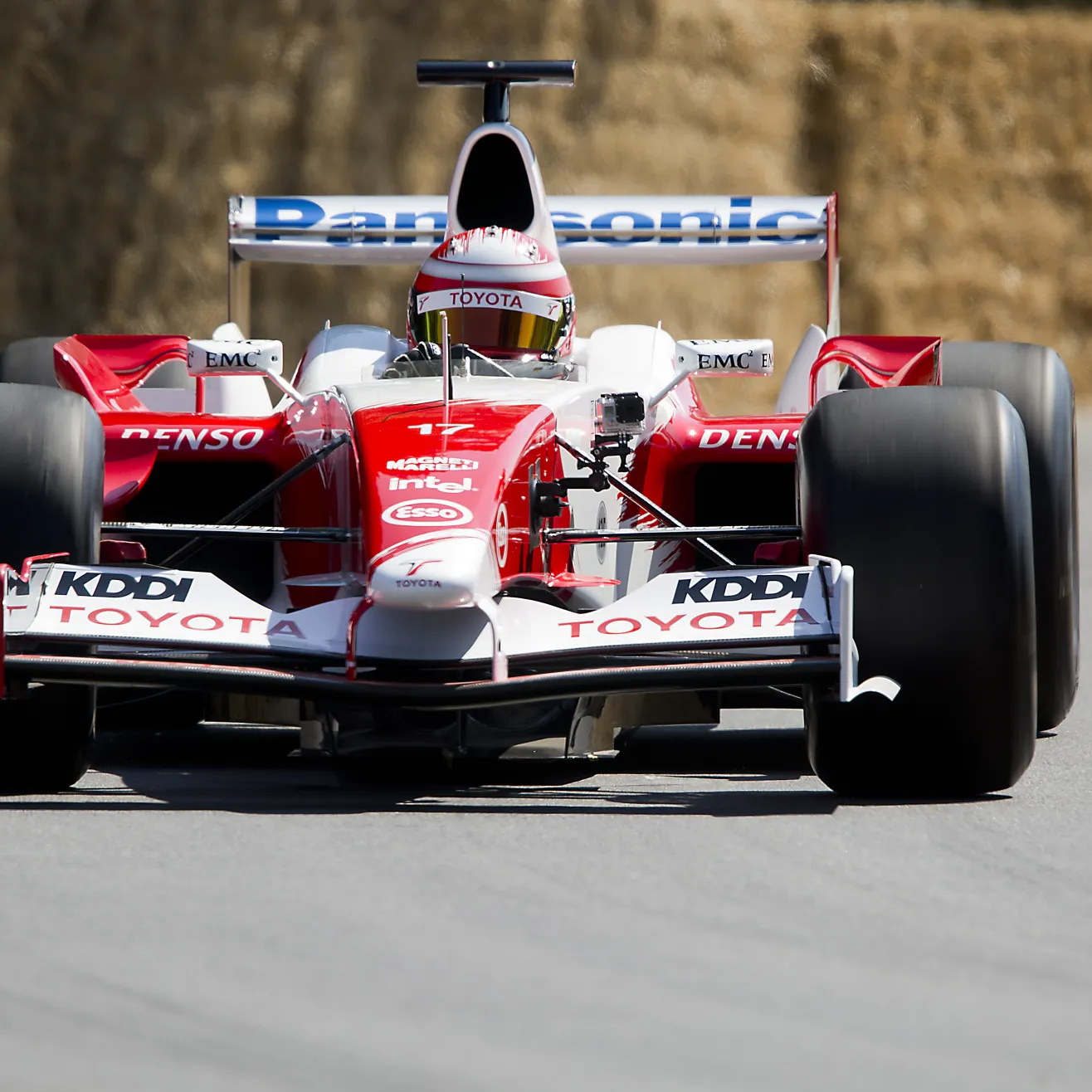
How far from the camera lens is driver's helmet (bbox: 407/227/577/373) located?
7.23 m

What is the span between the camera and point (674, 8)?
67.5 ft

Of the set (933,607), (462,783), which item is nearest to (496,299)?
(462,783)

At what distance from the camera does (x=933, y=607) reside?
199 inches

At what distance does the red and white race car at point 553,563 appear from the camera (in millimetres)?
5055

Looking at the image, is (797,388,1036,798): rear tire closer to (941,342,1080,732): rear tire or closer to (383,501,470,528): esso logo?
(383,501,470,528): esso logo

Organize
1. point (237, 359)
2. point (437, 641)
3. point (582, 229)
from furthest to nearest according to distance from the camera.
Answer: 1. point (582, 229)
2. point (237, 359)
3. point (437, 641)

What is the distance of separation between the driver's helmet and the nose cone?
75.8 inches

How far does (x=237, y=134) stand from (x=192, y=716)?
14.2 m

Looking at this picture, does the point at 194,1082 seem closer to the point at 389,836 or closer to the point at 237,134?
the point at 389,836

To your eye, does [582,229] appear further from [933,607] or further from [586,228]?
[933,607]

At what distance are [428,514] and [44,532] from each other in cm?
98

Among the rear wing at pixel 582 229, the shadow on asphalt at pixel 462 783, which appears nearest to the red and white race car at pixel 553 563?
the shadow on asphalt at pixel 462 783

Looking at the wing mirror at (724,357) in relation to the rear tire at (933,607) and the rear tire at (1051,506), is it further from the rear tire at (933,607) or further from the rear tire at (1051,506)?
the rear tire at (933,607)

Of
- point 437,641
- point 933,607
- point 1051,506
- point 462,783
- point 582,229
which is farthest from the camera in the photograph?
point 582,229
